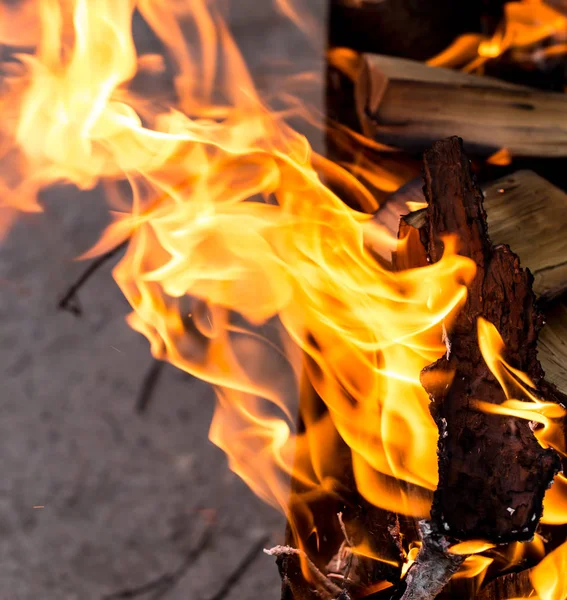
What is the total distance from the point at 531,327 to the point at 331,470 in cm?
51

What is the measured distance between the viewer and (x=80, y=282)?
203 cm

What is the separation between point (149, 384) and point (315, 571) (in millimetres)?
809

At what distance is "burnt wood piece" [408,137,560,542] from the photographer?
104cm

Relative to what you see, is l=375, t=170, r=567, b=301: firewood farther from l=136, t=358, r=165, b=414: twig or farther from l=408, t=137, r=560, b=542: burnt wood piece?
Answer: l=136, t=358, r=165, b=414: twig

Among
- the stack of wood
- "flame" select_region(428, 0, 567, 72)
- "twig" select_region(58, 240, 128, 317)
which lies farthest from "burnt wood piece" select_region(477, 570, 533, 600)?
"flame" select_region(428, 0, 567, 72)

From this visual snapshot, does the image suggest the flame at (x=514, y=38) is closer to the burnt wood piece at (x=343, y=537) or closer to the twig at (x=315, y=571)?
the burnt wood piece at (x=343, y=537)

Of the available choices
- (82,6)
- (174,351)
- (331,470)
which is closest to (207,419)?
(174,351)

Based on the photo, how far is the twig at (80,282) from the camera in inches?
78.6

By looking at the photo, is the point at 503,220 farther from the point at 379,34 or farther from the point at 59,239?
the point at 59,239

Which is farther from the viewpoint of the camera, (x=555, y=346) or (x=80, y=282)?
(x=80, y=282)

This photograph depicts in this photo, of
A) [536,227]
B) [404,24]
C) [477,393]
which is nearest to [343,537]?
[477,393]

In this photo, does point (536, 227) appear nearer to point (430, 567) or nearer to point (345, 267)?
point (345, 267)

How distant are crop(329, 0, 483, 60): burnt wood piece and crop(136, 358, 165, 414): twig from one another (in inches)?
45.1

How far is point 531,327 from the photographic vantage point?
47.6 inches
